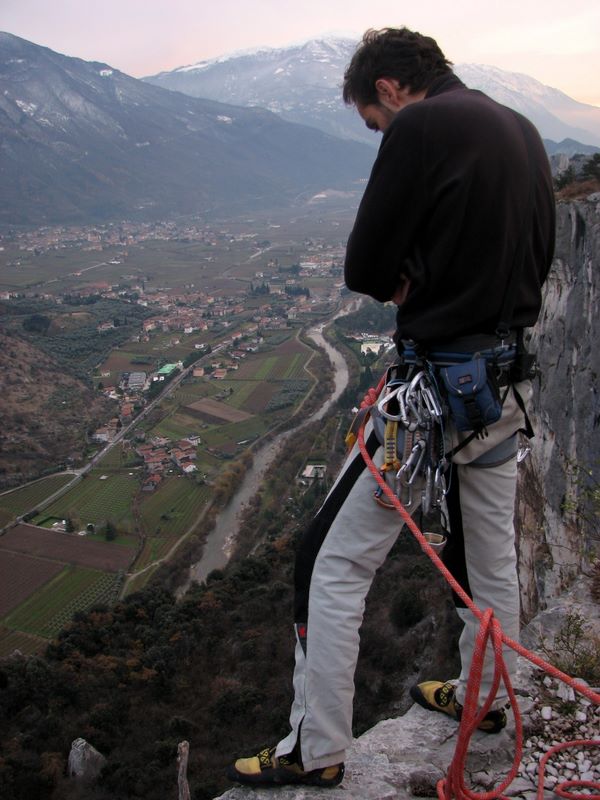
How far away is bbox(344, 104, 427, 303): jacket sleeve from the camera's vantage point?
1960 millimetres

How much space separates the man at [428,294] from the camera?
198 centimetres

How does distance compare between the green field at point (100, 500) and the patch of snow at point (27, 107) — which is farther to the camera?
the patch of snow at point (27, 107)

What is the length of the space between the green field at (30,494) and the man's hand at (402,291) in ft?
109

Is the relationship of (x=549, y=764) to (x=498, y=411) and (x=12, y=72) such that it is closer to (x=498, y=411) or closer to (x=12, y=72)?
(x=498, y=411)

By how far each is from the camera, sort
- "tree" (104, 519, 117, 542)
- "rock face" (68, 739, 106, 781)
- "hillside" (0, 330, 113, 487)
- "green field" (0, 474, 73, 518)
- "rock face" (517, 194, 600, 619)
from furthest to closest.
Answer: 1. "hillside" (0, 330, 113, 487)
2. "green field" (0, 474, 73, 518)
3. "tree" (104, 519, 117, 542)
4. "rock face" (68, 739, 106, 781)
5. "rock face" (517, 194, 600, 619)

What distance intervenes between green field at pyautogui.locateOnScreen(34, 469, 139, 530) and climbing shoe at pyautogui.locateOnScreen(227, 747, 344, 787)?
93.5 ft

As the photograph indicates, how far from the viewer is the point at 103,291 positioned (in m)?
78.8

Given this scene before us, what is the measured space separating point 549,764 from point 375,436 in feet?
4.78

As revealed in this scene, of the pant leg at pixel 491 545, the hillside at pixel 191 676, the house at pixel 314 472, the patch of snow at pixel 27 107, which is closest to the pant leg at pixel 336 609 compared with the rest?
the pant leg at pixel 491 545

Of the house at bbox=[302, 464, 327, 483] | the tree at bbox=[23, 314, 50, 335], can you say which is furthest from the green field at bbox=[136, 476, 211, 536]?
the tree at bbox=[23, 314, 50, 335]

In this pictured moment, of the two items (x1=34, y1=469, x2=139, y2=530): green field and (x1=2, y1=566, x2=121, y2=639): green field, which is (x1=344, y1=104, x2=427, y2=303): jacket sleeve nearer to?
(x1=2, y1=566, x2=121, y2=639): green field

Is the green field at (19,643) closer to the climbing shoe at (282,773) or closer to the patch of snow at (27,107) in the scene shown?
the climbing shoe at (282,773)

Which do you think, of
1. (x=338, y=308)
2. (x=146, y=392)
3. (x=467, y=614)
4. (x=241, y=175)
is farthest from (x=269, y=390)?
(x=241, y=175)

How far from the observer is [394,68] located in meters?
2.19
